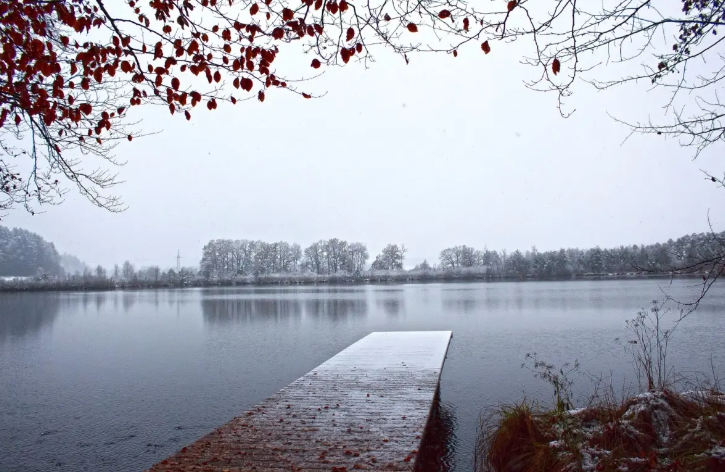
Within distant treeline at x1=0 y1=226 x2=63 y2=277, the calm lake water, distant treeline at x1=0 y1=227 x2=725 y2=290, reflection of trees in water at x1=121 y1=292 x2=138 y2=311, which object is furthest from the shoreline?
the calm lake water

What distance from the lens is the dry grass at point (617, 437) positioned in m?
4.08

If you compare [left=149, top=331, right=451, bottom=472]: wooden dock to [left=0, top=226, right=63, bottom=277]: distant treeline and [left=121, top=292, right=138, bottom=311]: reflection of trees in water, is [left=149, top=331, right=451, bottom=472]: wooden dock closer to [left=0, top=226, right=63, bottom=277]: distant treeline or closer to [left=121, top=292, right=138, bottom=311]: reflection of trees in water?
[left=121, top=292, right=138, bottom=311]: reflection of trees in water

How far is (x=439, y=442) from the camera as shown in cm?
683

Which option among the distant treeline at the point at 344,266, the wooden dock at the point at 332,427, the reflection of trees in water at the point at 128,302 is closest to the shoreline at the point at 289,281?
the distant treeline at the point at 344,266

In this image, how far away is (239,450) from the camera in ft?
15.6

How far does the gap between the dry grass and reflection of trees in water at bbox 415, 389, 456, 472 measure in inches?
18.5

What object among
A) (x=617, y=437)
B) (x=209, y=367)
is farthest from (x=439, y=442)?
(x=209, y=367)

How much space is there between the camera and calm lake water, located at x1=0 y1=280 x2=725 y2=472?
7.16 m

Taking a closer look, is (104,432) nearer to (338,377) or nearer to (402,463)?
(338,377)

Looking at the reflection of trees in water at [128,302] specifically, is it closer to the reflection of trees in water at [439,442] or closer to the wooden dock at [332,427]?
the wooden dock at [332,427]

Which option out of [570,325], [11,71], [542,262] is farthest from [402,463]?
[542,262]

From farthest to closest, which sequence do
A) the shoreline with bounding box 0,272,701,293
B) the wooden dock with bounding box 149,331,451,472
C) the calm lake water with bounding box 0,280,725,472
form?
the shoreline with bounding box 0,272,701,293, the calm lake water with bounding box 0,280,725,472, the wooden dock with bounding box 149,331,451,472

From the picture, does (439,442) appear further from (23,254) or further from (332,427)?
(23,254)

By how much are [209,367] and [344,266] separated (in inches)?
3233
